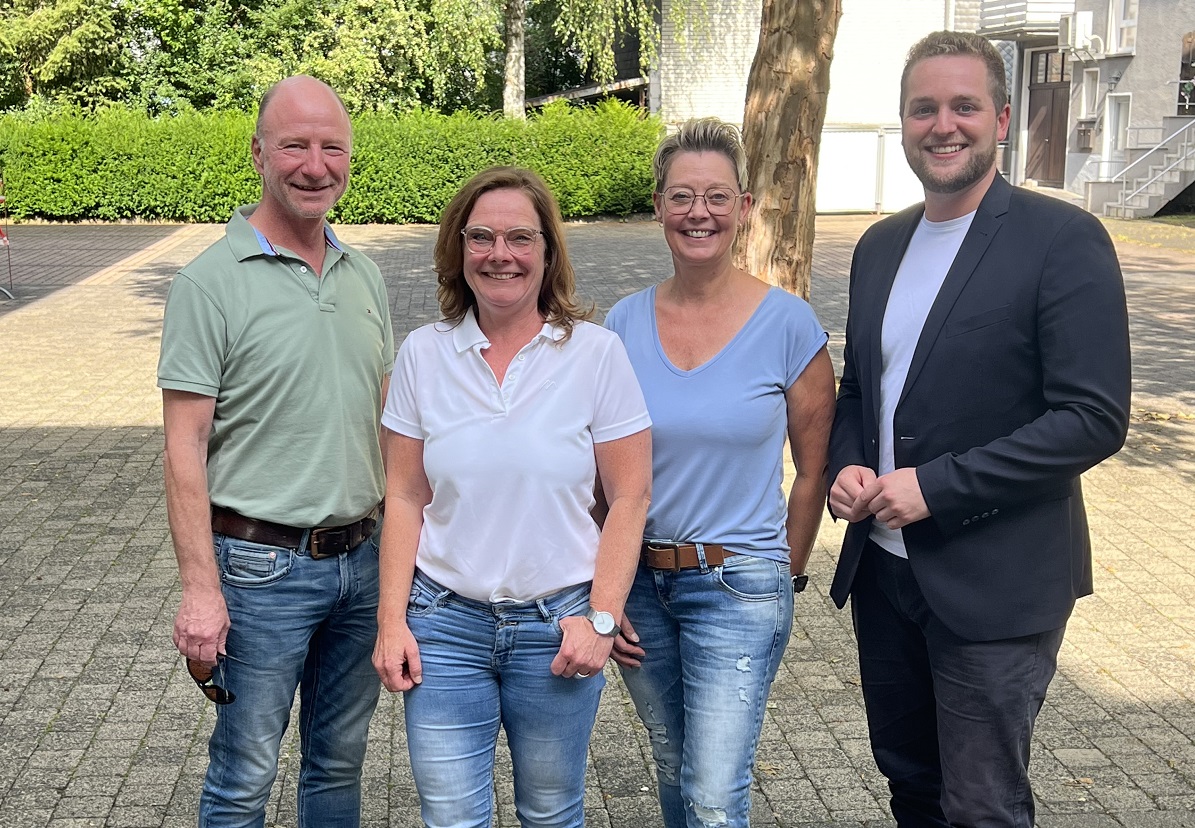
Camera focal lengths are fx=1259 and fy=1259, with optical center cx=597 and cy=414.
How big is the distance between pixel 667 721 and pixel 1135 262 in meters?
19.6

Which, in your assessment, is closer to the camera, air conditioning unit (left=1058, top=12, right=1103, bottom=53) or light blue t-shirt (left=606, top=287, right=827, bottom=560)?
light blue t-shirt (left=606, top=287, right=827, bottom=560)

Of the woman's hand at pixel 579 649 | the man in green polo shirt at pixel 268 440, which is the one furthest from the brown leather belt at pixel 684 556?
the man in green polo shirt at pixel 268 440

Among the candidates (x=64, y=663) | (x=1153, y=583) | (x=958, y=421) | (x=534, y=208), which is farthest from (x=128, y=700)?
(x=1153, y=583)

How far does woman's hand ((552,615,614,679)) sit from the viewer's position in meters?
2.67

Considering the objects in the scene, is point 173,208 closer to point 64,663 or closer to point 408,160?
point 408,160

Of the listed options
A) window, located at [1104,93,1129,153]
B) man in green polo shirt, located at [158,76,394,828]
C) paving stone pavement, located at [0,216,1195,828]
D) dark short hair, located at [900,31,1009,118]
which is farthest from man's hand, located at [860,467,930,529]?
window, located at [1104,93,1129,153]

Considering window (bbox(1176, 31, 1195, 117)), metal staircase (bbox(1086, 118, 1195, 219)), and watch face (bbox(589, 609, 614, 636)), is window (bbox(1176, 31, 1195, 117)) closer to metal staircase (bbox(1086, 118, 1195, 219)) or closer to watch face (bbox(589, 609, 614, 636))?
metal staircase (bbox(1086, 118, 1195, 219))

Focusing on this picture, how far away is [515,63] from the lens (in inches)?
1169

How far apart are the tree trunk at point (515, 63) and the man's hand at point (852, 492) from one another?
27.2 meters

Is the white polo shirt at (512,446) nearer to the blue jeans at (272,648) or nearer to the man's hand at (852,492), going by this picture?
the blue jeans at (272,648)

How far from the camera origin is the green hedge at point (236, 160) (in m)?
25.6

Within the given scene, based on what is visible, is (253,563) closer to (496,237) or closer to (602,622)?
(602,622)

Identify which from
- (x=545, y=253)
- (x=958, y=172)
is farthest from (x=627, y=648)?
(x=958, y=172)

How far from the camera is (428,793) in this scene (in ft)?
8.78
